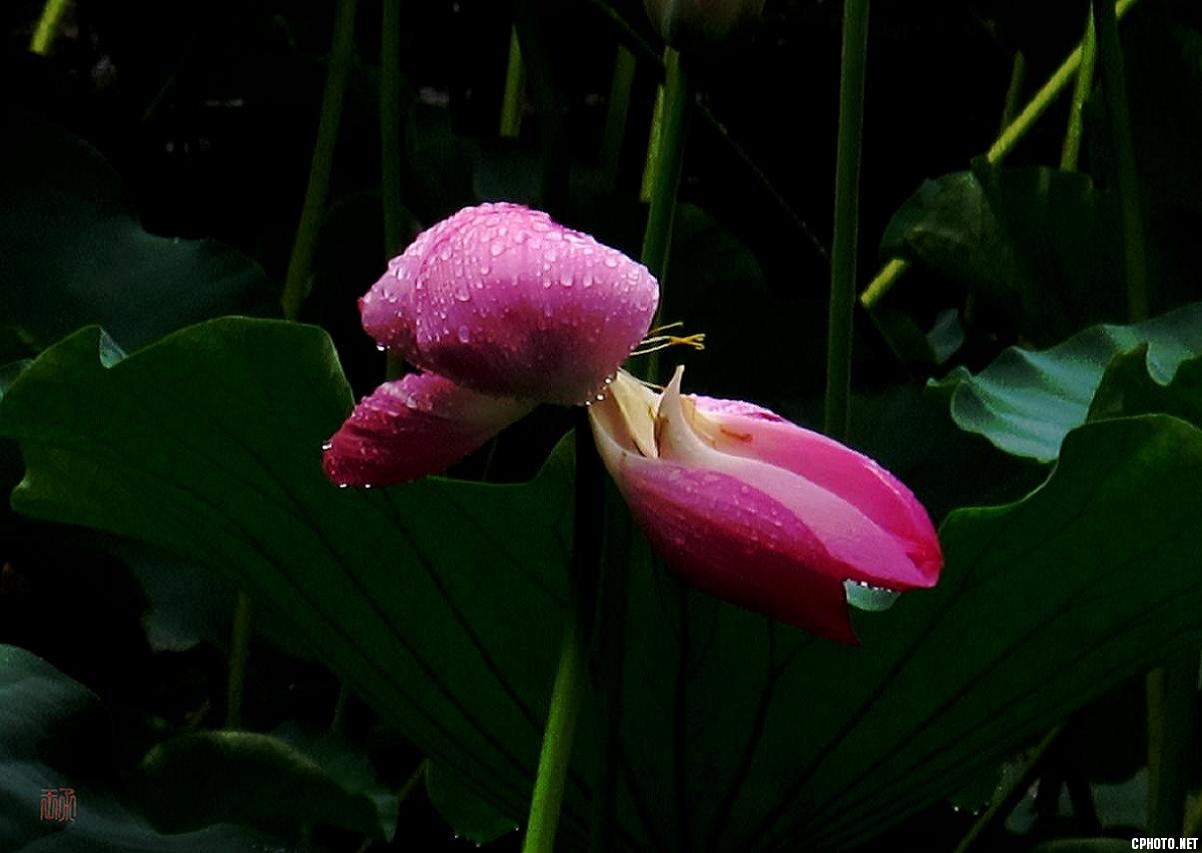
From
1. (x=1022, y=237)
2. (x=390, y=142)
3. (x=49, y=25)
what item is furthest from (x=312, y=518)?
(x=49, y=25)

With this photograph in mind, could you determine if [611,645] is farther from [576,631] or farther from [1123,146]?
[1123,146]

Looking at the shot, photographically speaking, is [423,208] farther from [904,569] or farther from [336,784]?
[904,569]

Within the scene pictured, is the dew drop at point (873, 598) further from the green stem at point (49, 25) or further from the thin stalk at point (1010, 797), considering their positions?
the green stem at point (49, 25)

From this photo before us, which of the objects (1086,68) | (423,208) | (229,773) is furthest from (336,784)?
(1086,68)

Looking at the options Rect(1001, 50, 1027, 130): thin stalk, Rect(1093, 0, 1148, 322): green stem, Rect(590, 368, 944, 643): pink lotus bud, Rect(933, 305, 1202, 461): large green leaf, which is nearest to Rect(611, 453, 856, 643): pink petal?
Rect(590, 368, 944, 643): pink lotus bud

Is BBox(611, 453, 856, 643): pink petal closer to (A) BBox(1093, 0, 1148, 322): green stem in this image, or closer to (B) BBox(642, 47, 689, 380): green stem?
(B) BBox(642, 47, 689, 380): green stem

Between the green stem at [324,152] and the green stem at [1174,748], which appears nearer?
the green stem at [1174,748]

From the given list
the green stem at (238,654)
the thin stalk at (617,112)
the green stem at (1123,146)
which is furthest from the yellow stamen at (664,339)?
the thin stalk at (617,112)
